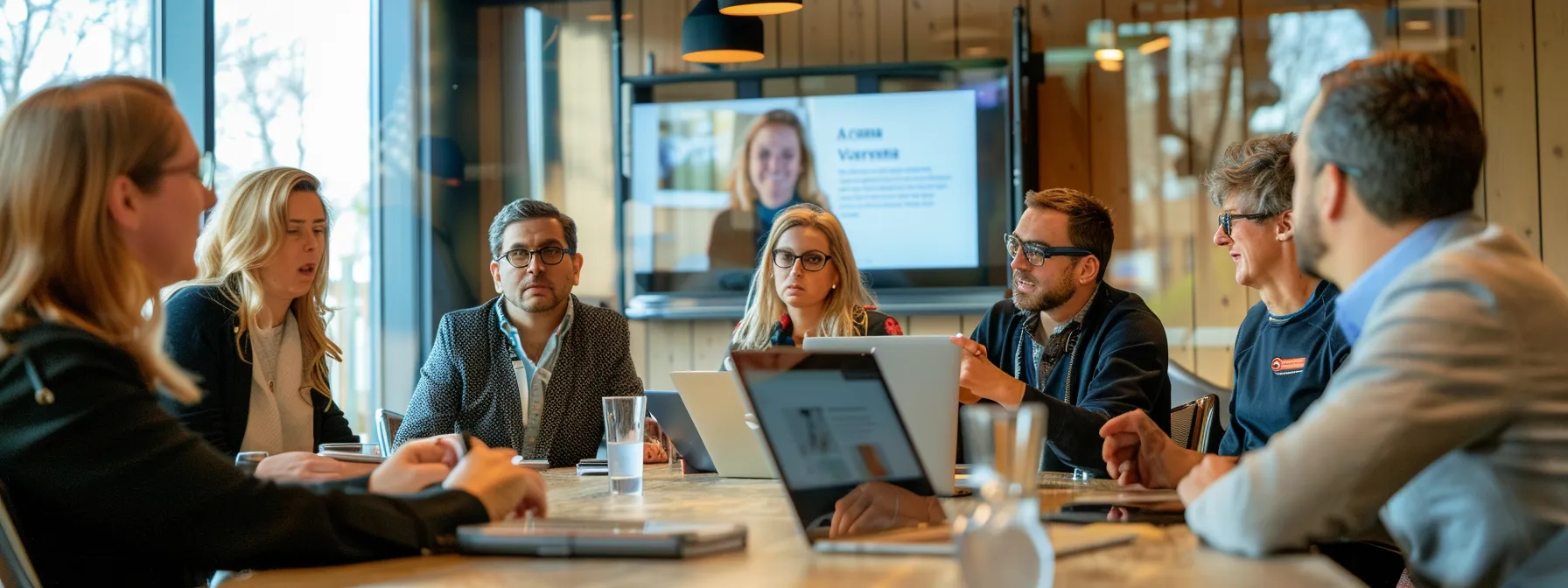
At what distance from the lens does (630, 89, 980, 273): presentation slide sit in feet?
15.6

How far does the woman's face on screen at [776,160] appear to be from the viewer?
193 inches

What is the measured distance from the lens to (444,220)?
17.0ft

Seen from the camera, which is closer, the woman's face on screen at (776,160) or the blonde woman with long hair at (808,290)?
the blonde woman with long hair at (808,290)

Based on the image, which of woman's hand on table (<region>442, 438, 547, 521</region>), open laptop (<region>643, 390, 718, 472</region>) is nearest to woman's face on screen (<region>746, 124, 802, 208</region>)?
open laptop (<region>643, 390, 718, 472</region>)

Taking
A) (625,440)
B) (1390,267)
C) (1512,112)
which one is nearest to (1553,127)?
(1512,112)

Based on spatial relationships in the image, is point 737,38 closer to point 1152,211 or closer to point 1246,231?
point 1152,211

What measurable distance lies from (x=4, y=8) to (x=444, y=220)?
7.10ft

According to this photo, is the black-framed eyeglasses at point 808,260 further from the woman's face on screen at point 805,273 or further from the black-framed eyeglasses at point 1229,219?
the black-framed eyeglasses at point 1229,219

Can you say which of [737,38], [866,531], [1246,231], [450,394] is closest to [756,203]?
[737,38]

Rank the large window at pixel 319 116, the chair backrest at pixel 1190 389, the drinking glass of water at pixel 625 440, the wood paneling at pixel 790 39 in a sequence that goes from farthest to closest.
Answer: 1. the wood paneling at pixel 790 39
2. the large window at pixel 319 116
3. the chair backrest at pixel 1190 389
4. the drinking glass of water at pixel 625 440

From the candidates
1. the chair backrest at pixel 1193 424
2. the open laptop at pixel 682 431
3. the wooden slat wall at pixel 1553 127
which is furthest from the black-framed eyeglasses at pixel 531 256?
the wooden slat wall at pixel 1553 127

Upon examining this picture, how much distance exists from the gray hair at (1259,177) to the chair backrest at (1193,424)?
16.4 inches

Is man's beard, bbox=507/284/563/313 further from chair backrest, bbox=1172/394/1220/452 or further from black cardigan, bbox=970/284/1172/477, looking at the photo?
chair backrest, bbox=1172/394/1220/452

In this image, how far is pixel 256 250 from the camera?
106 inches
